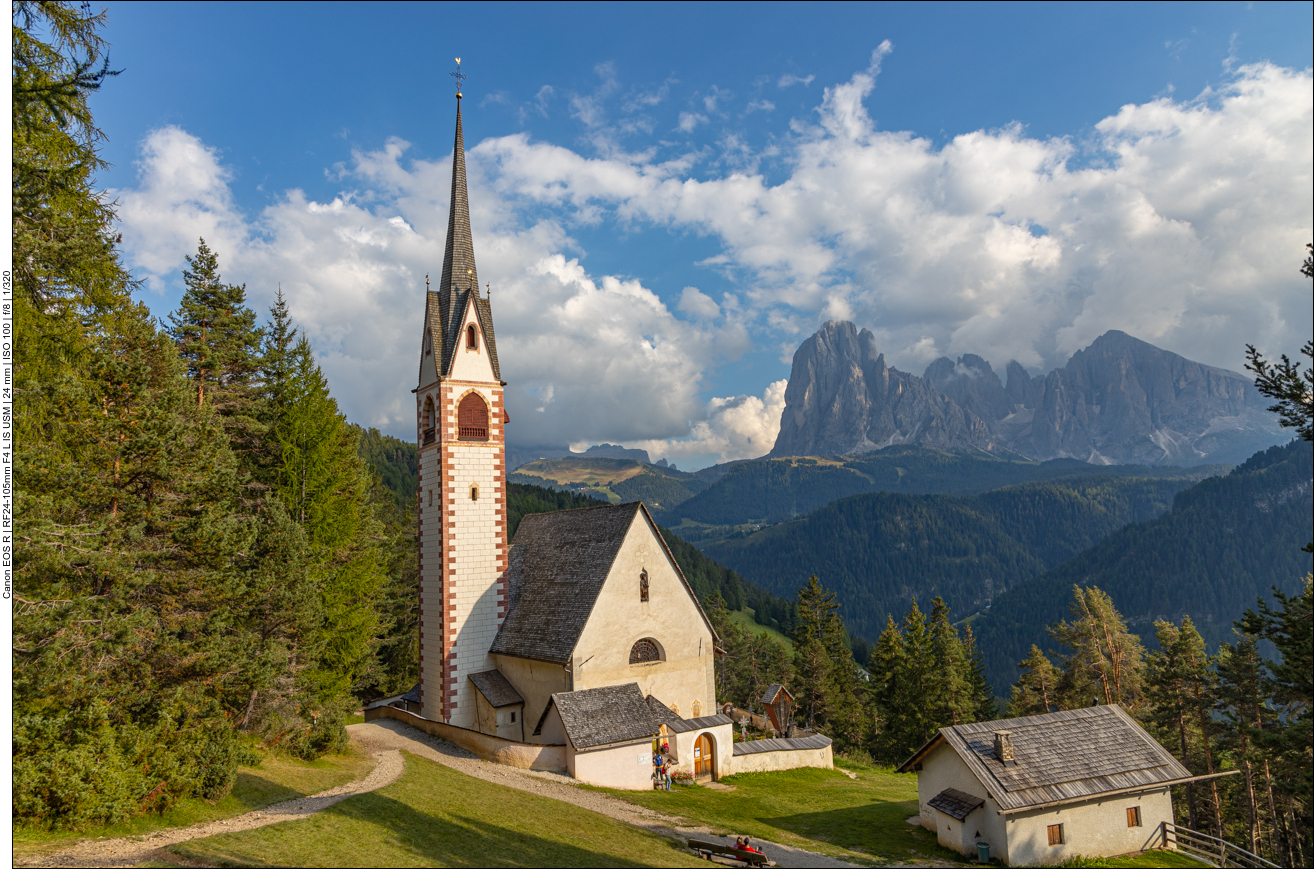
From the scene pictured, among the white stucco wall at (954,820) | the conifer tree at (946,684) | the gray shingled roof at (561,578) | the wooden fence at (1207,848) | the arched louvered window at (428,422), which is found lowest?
the conifer tree at (946,684)

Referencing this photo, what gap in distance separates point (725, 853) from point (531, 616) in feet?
54.3

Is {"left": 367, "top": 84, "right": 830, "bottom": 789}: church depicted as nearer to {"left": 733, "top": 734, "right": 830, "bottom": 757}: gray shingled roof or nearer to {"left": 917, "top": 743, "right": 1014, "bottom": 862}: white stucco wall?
{"left": 733, "top": 734, "right": 830, "bottom": 757}: gray shingled roof

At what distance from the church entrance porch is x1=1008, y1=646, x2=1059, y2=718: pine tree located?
3460 cm

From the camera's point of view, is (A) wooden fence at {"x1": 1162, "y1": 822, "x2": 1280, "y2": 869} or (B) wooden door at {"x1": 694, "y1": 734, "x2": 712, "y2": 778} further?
(B) wooden door at {"x1": 694, "y1": 734, "x2": 712, "y2": 778}

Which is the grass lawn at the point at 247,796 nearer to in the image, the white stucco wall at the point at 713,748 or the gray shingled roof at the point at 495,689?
the gray shingled roof at the point at 495,689

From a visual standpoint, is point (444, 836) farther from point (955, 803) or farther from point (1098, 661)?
point (1098, 661)

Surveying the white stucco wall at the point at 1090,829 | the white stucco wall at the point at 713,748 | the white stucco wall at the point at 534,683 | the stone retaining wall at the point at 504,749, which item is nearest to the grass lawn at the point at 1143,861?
the white stucco wall at the point at 1090,829

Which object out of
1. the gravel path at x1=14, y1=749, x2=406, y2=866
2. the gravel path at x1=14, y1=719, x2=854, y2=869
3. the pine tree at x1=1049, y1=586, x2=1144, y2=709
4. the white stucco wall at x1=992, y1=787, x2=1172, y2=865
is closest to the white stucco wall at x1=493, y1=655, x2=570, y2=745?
the gravel path at x1=14, y1=719, x2=854, y2=869

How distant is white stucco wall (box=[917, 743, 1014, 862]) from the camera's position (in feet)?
75.0

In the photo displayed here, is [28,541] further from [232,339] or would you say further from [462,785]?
[232,339]

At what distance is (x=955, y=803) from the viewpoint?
24109 millimetres

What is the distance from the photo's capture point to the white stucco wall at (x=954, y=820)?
22.9 m

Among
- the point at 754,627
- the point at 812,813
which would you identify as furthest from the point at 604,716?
the point at 754,627

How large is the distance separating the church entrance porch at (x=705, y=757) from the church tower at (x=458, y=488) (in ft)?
35.6
